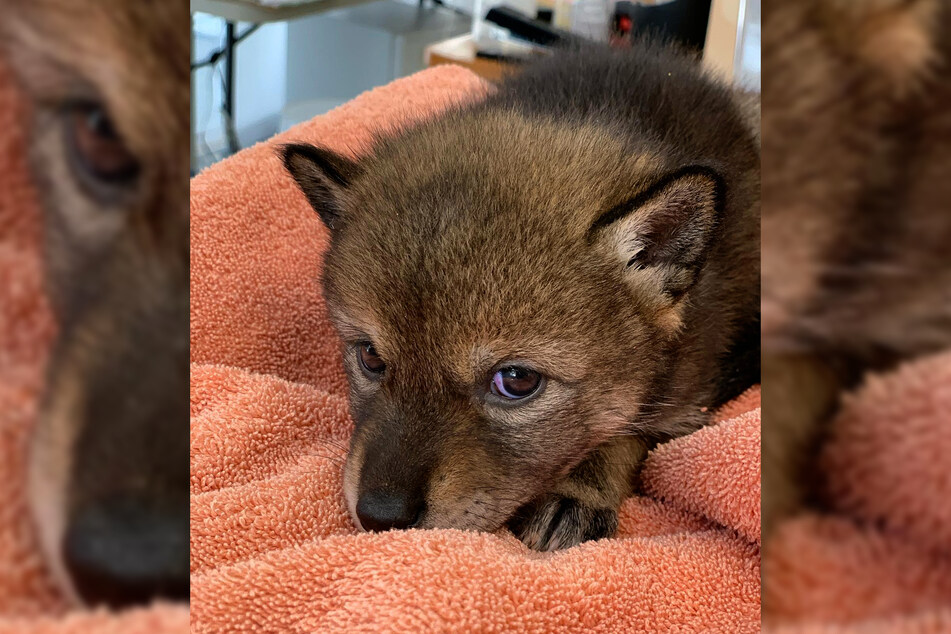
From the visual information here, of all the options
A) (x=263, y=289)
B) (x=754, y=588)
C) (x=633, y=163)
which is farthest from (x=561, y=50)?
(x=754, y=588)

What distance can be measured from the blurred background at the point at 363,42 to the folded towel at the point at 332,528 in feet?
0.89

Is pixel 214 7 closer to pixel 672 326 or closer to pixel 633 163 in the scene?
pixel 633 163

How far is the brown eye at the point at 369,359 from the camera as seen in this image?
51.4 inches

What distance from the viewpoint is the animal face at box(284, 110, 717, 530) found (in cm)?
113

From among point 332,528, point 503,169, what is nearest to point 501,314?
point 503,169

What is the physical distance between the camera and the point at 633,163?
1.38 metres
